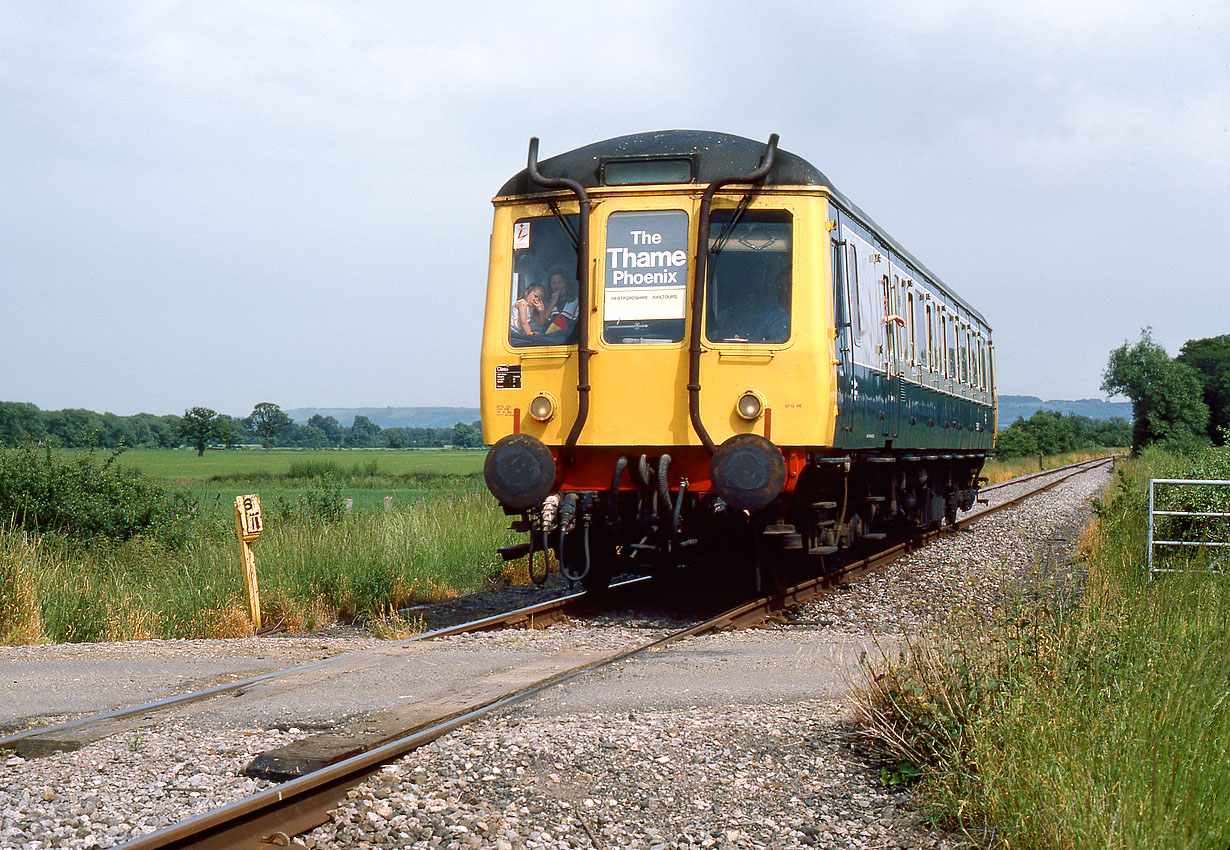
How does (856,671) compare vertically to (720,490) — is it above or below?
below

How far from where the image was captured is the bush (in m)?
16.8

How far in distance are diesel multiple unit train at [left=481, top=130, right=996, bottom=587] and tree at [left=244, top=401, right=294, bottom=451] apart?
341ft

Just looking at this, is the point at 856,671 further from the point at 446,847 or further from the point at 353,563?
the point at 353,563

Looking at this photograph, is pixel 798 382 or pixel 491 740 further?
pixel 798 382

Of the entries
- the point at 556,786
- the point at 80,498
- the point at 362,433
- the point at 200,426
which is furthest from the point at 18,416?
the point at 362,433

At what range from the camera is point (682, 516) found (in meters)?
9.26

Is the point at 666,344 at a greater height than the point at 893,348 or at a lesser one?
lesser

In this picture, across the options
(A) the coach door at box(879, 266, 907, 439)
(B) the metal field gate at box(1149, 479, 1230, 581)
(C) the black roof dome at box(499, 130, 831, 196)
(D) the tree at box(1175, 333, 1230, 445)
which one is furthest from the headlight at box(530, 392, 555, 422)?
(D) the tree at box(1175, 333, 1230, 445)

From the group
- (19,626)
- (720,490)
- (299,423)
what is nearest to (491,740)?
(720,490)

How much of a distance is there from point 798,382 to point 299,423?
13076cm

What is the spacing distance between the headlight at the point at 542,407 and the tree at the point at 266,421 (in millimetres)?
104048

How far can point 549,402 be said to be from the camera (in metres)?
9.41

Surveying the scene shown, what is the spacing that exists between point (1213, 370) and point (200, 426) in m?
70.9

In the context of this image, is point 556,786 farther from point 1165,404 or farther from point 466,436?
point 466,436
